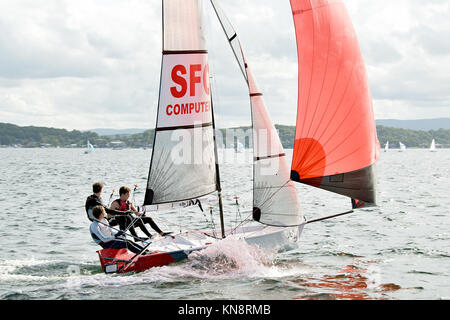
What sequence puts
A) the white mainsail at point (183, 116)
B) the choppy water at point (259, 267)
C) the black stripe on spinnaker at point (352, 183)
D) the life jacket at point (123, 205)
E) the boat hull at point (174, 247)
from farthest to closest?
the life jacket at point (123, 205), the white mainsail at point (183, 116), the black stripe on spinnaker at point (352, 183), the boat hull at point (174, 247), the choppy water at point (259, 267)

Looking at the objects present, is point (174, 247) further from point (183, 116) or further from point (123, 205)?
point (183, 116)

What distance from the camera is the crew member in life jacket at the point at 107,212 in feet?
29.3

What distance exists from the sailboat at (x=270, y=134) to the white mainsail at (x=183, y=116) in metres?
0.02

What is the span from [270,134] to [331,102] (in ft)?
4.14

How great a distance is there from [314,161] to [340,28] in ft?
6.97

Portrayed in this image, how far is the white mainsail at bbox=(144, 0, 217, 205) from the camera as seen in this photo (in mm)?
8852

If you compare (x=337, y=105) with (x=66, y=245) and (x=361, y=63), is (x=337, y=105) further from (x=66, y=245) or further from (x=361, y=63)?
(x=66, y=245)

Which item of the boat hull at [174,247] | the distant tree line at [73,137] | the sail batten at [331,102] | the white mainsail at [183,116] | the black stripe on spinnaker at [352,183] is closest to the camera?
the sail batten at [331,102]

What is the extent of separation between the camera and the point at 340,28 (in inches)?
324

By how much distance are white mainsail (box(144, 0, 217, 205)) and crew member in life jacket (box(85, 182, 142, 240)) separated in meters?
0.57

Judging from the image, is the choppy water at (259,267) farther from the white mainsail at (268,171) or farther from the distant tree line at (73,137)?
the distant tree line at (73,137)

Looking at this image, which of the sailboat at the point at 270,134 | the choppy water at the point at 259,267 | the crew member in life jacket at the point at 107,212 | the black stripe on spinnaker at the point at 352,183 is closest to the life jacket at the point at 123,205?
the crew member in life jacket at the point at 107,212

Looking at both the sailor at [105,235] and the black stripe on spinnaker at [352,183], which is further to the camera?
the black stripe on spinnaker at [352,183]

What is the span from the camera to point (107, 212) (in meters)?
9.22
